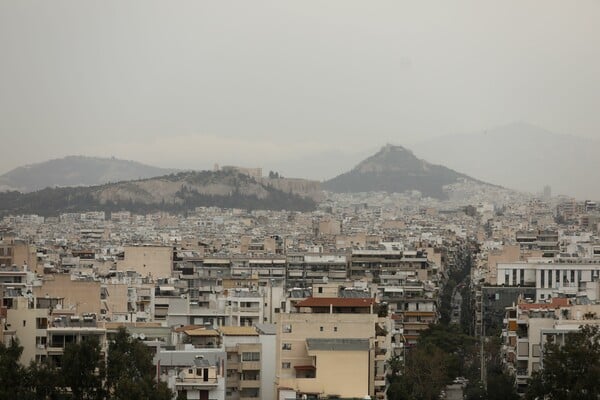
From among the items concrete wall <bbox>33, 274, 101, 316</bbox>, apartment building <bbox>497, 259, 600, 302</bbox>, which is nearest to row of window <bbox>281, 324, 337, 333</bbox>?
concrete wall <bbox>33, 274, 101, 316</bbox>

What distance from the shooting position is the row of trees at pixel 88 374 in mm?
32938

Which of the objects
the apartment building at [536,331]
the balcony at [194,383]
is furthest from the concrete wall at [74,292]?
the balcony at [194,383]

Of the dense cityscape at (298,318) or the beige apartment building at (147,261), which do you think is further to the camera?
the beige apartment building at (147,261)

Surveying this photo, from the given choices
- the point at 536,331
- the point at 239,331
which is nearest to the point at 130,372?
the point at 239,331

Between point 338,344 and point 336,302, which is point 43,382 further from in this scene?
point 336,302

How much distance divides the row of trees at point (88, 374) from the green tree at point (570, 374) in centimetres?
724

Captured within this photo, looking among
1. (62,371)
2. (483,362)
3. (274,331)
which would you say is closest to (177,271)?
(483,362)

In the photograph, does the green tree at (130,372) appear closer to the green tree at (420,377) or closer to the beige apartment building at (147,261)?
the green tree at (420,377)

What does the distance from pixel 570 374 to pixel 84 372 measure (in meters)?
8.79

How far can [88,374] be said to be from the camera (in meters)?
35.1

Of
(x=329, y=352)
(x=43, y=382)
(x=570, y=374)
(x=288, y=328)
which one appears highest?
(x=288, y=328)

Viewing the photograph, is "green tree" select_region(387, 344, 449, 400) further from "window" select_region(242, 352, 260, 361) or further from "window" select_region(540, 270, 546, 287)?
"window" select_region(540, 270, 546, 287)

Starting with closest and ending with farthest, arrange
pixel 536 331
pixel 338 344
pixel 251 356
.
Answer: pixel 338 344 → pixel 251 356 → pixel 536 331

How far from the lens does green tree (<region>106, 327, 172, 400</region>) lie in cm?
3262
